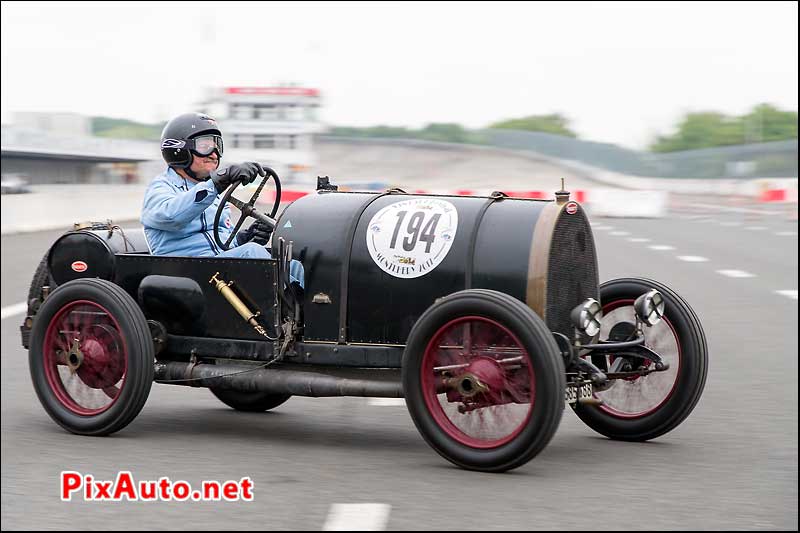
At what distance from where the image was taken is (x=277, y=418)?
802 cm

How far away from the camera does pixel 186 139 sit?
305 inches

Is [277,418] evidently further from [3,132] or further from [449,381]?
[3,132]

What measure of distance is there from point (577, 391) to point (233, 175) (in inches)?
82.8

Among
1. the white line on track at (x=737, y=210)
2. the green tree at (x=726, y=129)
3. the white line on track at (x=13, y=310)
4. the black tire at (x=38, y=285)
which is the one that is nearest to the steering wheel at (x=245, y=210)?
the black tire at (x=38, y=285)

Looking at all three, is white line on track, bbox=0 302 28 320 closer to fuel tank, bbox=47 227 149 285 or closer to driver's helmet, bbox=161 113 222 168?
fuel tank, bbox=47 227 149 285

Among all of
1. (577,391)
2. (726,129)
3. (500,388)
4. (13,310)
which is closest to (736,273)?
(13,310)

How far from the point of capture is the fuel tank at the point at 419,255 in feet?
21.6

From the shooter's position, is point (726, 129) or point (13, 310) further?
point (726, 129)

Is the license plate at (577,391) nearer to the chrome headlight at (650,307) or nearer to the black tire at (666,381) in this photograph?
the black tire at (666,381)

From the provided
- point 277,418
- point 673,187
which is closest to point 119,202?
point 277,418

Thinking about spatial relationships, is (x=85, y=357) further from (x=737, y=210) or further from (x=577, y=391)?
(x=737, y=210)

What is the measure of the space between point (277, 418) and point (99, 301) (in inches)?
54.8

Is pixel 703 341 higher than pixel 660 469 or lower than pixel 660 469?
higher

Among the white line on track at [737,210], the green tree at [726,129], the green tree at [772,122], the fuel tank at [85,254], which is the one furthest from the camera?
the green tree at [726,129]
